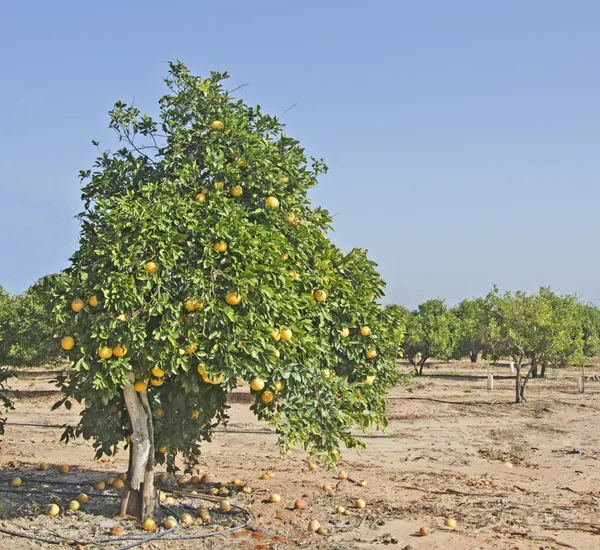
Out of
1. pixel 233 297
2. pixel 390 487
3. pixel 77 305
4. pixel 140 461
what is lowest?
pixel 390 487

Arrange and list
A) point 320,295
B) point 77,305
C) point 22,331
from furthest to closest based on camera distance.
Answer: point 22,331 → point 320,295 → point 77,305

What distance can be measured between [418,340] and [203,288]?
3475 centimetres

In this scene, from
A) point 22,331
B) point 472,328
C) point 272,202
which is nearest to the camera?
point 272,202

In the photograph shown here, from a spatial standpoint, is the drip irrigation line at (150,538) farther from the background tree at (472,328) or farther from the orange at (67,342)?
the background tree at (472,328)

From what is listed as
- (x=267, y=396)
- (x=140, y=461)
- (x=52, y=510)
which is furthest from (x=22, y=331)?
(x=267, y=396)

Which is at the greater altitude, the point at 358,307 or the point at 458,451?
the point at 358,307

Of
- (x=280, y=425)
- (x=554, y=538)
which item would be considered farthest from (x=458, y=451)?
(x=280, y=425)

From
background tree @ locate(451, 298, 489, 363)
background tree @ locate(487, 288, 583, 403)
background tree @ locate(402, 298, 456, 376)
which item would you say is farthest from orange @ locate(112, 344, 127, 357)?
background tree @ locate(402, 298, 456, 376)

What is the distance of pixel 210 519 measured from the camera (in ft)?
28.0

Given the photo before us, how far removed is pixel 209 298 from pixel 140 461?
8.03 ft

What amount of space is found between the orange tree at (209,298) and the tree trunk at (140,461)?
0.02 m

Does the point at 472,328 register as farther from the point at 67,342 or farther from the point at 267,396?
the point at 67,342

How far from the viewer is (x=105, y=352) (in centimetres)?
652

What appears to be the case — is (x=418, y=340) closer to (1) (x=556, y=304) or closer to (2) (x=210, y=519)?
(1) (x=556, y=304)
